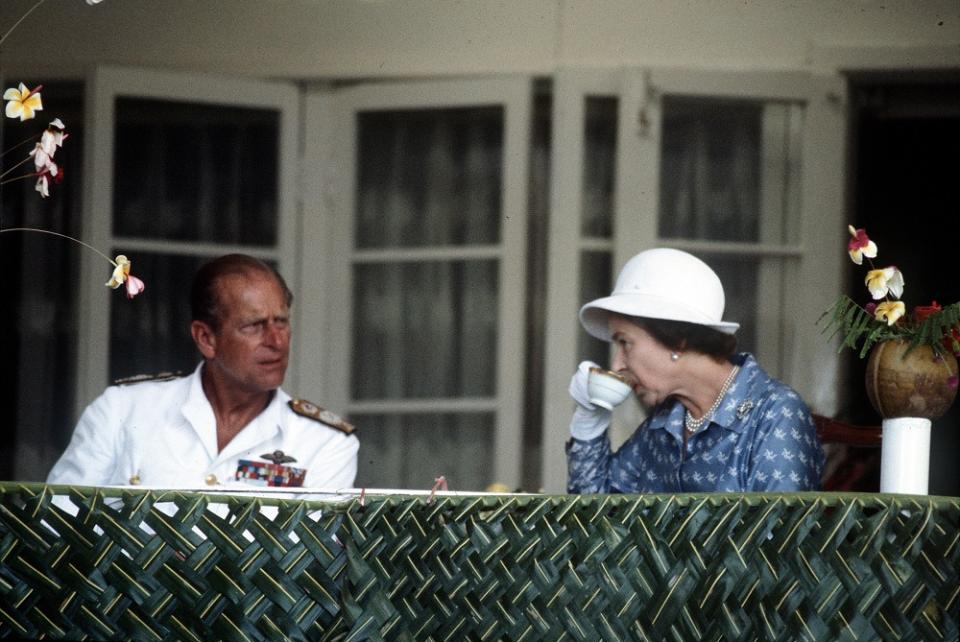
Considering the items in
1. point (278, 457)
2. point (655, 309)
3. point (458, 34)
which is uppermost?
point (458, 34)

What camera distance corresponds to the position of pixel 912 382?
96.7 inches

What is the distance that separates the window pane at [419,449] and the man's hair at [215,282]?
4.03ft

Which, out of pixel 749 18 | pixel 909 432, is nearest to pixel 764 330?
pixel 749 18

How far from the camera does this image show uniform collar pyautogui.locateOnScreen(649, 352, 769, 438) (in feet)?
10.3

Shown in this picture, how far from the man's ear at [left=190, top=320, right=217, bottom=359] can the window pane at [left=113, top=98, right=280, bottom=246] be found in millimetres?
1190

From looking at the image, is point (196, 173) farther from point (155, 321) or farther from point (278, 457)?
point (278, 457)

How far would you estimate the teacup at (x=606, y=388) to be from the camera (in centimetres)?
317

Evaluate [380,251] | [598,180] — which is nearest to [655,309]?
[598,180]

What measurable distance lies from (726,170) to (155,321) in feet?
5.70

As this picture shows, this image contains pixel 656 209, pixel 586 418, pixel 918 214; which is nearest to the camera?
pixel 586 418

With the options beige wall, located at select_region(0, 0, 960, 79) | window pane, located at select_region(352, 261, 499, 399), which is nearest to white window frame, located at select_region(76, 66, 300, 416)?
beige wall, located at select_region(0, 0, 960, 79)

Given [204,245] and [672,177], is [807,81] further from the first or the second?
[204,245]

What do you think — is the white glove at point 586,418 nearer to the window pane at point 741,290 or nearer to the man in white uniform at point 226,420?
the man in white uniform at point 226,420

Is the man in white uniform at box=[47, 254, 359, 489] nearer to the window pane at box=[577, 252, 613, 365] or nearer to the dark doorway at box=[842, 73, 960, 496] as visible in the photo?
the window pane at box=[577, 252, 613, 365]
